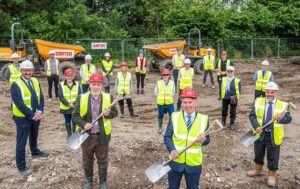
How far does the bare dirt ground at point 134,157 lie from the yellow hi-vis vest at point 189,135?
1.70m

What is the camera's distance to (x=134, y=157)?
7.43 meters

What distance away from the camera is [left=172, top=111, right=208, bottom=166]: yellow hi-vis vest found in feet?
15.1

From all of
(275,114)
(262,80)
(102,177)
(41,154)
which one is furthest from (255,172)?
(262,80)

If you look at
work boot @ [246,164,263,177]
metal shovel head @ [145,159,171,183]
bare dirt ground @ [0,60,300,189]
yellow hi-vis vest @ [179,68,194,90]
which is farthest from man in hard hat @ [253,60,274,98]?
metal shovel head @ [145,159,171,183]

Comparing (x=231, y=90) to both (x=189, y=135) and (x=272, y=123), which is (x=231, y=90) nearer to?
(x=272, y=123)

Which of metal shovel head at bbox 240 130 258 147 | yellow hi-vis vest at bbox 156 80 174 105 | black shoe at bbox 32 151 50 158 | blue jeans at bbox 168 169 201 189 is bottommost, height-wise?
black shoe at bbox 32 151 50 158

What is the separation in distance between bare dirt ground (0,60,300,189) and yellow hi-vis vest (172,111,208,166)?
1705 millimetres

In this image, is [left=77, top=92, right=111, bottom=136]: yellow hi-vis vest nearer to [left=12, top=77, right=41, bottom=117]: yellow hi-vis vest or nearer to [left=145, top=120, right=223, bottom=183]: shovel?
[left=145, top=120, right=223, bottom=183]: shovel

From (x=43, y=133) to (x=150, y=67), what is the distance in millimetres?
12130

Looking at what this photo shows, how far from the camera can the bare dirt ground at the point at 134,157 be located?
6.32 metres

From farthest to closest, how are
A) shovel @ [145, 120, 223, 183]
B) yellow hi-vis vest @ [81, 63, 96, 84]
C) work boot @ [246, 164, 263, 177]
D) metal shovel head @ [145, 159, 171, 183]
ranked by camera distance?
yellow hi-vis vest @ [81, 63, 96, 84], work boot @ [246, 164, 263, 177], metal shovel head @ [145, 159, 171, 183], shovel @ [145, 120, 223, 183]

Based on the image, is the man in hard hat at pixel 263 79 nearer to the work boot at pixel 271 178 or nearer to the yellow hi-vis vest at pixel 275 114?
the yellow hi-vis vest at pixel 275 114

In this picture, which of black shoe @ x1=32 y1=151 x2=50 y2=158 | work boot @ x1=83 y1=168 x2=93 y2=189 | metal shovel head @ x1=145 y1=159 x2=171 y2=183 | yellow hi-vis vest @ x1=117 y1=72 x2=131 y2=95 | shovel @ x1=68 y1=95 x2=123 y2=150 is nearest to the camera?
metal shovel head @ x1=145 y1=159 x2=171 y2=183

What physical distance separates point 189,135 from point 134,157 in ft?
9.98
